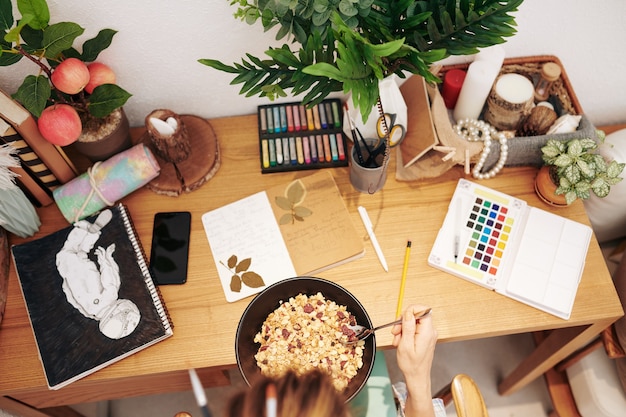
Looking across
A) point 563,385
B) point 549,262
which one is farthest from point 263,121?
point 563,385

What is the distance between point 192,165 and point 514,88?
32.4 inches

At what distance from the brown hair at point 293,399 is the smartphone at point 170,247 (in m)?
0.48

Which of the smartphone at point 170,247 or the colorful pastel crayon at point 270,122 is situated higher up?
the colorful pastel crayon at point 270,122

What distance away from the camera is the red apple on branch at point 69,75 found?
0.88 metres

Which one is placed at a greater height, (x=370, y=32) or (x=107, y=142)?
(x=370, y=32)

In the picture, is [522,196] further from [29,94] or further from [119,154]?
[29,94]

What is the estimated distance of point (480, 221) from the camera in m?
1.09

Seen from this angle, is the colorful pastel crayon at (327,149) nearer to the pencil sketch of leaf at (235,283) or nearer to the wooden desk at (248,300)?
the wooden desk at (248,300)

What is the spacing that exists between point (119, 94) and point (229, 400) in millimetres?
675

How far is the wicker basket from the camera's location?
3.59 feet

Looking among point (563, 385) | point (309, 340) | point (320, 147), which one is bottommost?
point (563, 385)

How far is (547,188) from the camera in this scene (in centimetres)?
109

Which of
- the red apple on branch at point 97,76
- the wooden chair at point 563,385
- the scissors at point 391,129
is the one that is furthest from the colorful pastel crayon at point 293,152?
the wooden chair at point 563,385

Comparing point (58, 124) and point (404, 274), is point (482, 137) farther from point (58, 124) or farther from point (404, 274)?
point (58, 124)
